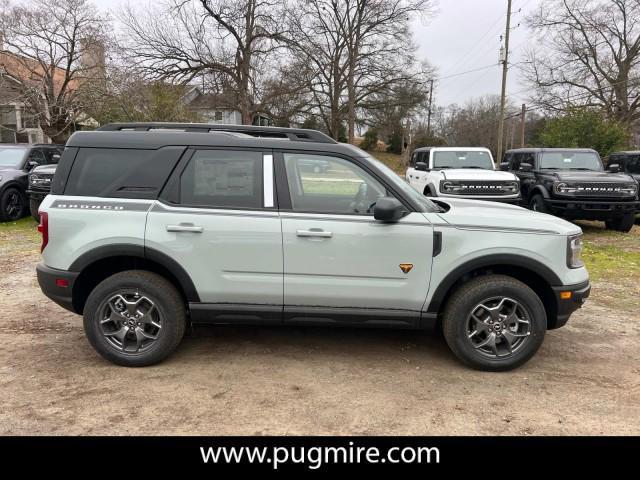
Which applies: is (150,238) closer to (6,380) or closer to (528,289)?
(6,380)

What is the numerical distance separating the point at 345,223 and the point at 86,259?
1997mm

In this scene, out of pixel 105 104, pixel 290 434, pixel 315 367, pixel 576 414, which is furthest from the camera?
pixel 105 104

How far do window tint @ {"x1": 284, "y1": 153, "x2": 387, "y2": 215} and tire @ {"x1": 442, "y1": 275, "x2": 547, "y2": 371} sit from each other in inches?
40.1

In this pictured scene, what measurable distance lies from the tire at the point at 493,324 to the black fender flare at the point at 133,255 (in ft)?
6.76

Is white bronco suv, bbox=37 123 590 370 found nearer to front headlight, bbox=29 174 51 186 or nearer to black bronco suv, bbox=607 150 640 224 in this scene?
front headlight, bbox=29 174 51 186

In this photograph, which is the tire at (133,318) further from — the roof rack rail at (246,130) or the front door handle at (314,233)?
the roof rack rail at (246,130)

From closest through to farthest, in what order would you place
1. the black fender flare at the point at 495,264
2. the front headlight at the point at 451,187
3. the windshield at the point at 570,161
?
the black fender flare at the point at 495,264
the front headlight at the point at 451,187
the windshield at the point at 570,161

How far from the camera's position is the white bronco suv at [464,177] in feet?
34.1

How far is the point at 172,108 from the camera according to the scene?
72.2ft

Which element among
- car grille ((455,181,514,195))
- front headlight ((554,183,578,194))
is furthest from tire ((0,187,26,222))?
front headlight ((554,183,578,194))

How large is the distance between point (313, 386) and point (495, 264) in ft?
5.42

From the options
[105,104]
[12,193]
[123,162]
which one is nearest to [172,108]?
[105,104]

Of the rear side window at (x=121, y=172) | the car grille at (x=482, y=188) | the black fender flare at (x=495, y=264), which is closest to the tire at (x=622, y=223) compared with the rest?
the car grille at (x=482, y=188)

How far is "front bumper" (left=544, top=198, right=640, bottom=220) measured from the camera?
991cm
